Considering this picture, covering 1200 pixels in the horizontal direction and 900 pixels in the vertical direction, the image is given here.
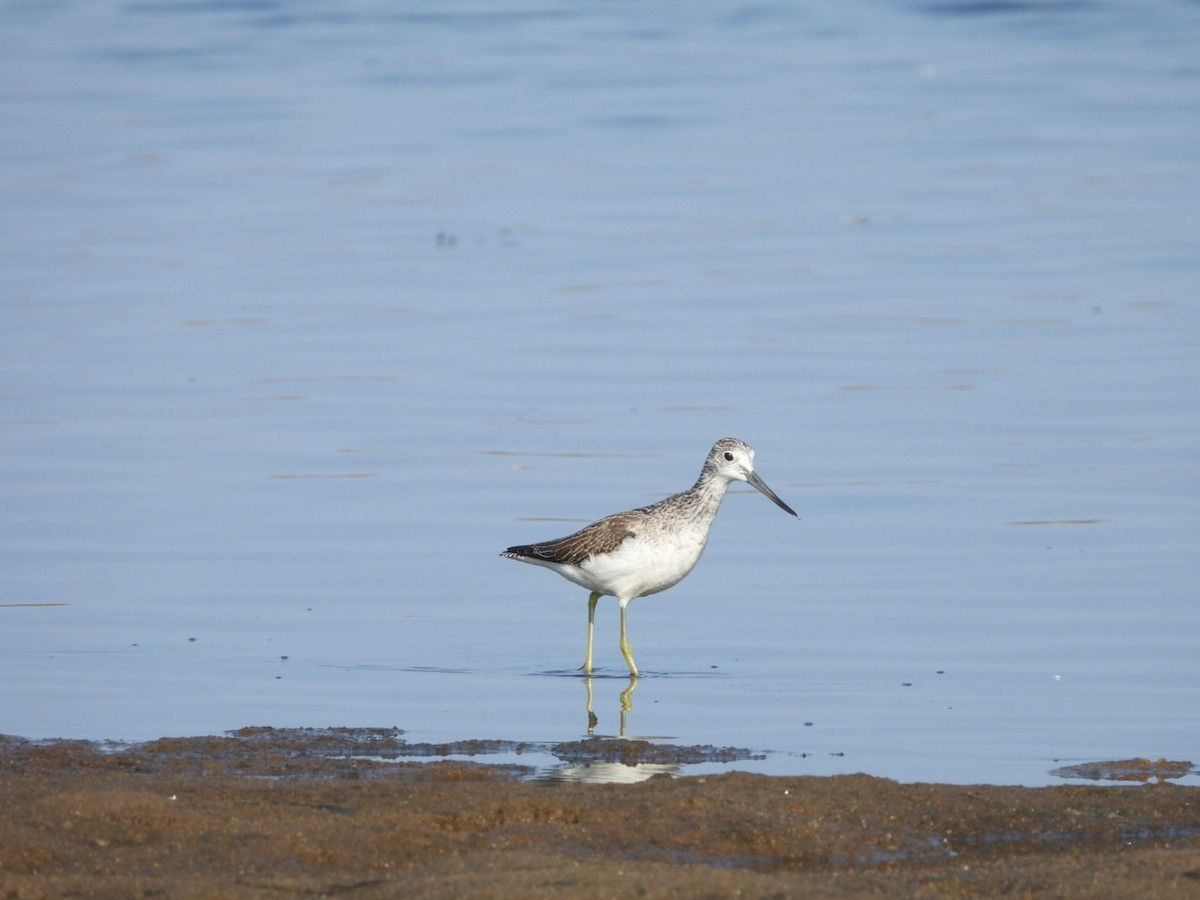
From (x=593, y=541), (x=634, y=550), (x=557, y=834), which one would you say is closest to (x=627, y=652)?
(x=634, y=550)

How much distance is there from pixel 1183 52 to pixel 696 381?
932 inches

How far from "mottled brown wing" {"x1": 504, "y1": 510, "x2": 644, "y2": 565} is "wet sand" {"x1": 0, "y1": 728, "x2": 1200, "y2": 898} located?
9.38 feet

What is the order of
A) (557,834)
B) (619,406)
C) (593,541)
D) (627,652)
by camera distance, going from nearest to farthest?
1. (557,834)
2. (627,652)
3. (593,541)
4. (619,406)

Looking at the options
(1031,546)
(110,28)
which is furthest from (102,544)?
(110,28)

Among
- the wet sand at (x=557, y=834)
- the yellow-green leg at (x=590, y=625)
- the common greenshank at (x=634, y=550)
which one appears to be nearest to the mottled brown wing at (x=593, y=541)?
the common greenshank at (x=634, y=550)

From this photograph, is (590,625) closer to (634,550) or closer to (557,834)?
(634,550)

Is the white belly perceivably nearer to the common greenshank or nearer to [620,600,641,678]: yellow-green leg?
the common greenshank

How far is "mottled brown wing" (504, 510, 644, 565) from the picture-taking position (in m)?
11.0

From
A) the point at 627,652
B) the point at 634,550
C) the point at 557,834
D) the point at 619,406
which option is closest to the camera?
the point at 557,834

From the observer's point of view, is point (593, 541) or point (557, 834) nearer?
point (557, 834)

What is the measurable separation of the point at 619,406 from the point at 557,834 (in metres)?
9.90

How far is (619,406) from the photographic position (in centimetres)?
1670

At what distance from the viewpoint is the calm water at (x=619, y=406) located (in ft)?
33.3

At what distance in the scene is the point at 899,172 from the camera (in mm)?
29047
